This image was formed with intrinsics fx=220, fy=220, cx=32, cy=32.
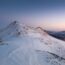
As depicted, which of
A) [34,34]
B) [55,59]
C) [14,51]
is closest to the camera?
[55,59]

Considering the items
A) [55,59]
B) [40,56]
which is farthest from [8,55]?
[55,59]

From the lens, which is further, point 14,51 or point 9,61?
point 14,51

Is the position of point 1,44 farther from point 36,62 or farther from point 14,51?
point 36,62

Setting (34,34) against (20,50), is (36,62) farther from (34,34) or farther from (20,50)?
(34,34)

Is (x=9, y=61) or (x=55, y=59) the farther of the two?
(x=55, y=59)

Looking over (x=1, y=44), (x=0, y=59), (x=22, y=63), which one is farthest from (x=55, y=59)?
(x=1, y=44)

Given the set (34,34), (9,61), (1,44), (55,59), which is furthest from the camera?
(34,34)

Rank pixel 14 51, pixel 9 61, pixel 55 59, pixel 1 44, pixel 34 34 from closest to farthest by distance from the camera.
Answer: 1. pixel 9 61
2. pixel 55 59
3. pixel 14 51
4. pixel 1 44
5. pixel 34 34
